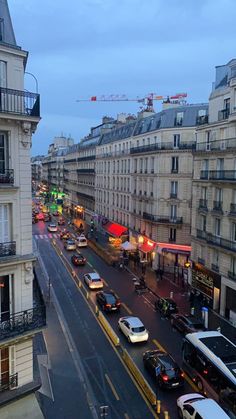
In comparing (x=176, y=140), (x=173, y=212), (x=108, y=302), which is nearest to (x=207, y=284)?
(x=108, y=302)

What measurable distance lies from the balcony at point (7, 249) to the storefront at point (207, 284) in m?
21.8

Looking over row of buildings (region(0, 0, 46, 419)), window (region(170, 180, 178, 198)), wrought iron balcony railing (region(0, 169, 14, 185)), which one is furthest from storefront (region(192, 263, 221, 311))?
wrought iron balcony railing (region(0, 169, 14, 185))

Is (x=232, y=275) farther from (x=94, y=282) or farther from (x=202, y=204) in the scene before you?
(x=94, y=282)

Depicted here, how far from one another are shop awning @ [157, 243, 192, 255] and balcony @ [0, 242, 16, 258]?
100ft

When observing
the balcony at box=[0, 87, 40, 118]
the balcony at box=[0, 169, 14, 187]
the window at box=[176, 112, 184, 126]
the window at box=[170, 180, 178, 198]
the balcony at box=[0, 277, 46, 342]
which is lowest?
the balcony at box=[0, 277, 46, 342]

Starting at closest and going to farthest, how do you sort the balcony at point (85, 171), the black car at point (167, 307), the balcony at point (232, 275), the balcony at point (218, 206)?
the balcony at point (232, 275)
the black car at point (167, 307)
the balcony at point (218, 206)
the balcony at point (85, 171)

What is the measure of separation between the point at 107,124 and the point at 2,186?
64244mm

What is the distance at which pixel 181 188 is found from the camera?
41938 mm

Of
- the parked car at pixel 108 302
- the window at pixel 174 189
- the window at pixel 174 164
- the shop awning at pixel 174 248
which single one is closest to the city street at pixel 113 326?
the parked car at pixel 108 302

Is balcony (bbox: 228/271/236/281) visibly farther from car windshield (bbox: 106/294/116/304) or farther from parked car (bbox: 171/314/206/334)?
car windshield (bbox: 106/294/116/304)

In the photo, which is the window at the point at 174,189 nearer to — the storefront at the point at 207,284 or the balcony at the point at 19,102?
the storefront at the point at 207,284

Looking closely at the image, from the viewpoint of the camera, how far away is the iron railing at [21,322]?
531 inches

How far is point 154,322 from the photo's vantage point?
92.9 feet

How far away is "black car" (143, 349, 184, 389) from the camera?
18906 mm
